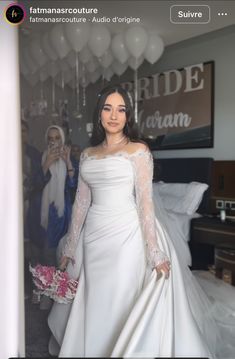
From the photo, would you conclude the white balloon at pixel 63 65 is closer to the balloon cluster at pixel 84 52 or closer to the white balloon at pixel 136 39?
the balloon cluster at pixel 84 52

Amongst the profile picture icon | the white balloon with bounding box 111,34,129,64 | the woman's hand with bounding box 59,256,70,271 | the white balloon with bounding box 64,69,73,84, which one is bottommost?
the woman's hand with bounding box 59,256,70,271

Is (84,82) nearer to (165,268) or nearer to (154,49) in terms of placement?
(154,49)

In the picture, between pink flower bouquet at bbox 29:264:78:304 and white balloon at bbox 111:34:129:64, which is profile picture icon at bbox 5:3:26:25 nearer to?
white balloon at bbox 111:34:129:64

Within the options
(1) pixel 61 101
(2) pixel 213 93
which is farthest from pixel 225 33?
(1) pixel 61 101

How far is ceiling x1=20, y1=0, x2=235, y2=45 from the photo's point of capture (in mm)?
929

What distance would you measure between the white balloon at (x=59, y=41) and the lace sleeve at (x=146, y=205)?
0.35 m

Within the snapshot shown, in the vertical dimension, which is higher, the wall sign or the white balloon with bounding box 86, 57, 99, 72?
the white balloon with bounding box 86, 57, 99, 72

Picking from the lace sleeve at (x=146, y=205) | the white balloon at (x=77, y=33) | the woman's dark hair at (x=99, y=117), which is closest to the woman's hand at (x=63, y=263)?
the lace sleeve at (x=146, y=205)

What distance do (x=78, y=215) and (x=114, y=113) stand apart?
11.9 inches

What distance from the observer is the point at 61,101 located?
3.12ft

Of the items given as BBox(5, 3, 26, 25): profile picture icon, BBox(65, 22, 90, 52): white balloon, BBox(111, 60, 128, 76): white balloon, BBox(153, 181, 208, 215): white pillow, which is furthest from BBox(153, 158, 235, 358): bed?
BBox(5, 3, 26, 25): profile picture icon

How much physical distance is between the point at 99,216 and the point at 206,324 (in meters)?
0.46

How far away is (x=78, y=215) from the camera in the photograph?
959mm

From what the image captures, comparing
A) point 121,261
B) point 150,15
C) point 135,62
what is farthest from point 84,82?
point 121,261
